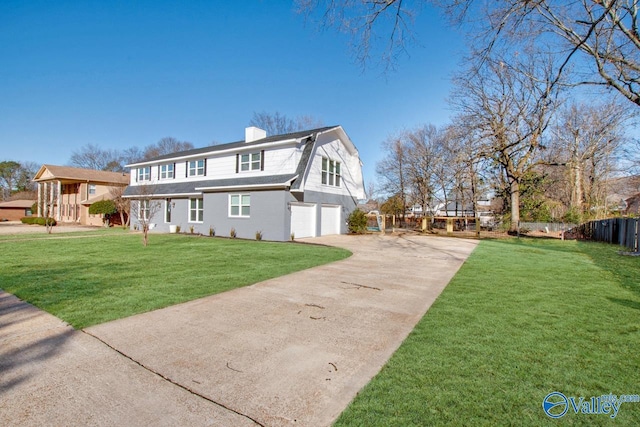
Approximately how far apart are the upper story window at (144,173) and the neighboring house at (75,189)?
256 inches

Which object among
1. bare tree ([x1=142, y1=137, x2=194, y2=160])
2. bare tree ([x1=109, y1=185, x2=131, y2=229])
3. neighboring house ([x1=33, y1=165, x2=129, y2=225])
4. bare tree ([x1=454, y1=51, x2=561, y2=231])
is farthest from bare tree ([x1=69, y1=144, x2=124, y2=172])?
bare tree ([x1=454, y1=51, x2=561, y2=231])

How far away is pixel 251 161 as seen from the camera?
1800 centimetres

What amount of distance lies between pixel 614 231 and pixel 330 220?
15.4 m

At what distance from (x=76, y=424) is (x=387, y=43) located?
22.6ft

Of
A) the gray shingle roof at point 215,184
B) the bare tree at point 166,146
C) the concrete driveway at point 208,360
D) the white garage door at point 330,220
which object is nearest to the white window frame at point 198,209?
the gray shingle roof at point 215,184

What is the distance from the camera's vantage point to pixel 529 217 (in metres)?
25.9

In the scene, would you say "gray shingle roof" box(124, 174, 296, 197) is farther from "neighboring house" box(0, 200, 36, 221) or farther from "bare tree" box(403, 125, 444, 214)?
"neighboring house" box(0, 200, 36, 221)

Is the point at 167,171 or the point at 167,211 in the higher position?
the point at 167,171

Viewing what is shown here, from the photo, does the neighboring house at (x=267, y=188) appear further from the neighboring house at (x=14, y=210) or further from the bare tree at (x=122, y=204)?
the neighboring house at (x=14, y=210)

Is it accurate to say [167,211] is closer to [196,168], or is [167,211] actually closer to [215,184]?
[196,168]

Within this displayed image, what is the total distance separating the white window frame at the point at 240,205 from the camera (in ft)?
55.7

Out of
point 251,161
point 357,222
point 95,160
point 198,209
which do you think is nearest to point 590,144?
point 357,222

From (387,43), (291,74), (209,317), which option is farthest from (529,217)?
(209,317)

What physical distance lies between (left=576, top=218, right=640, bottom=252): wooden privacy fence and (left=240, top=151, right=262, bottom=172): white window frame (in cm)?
1758
